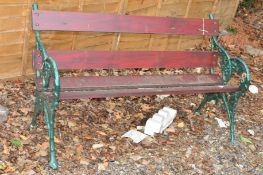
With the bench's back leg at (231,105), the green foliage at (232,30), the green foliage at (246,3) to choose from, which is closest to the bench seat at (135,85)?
the bench's back leg at (231,105)

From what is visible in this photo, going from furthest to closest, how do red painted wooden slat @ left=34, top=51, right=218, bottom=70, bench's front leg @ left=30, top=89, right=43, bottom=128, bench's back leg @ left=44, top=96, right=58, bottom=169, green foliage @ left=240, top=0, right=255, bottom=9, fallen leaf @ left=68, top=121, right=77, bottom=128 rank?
green foliage @ left=240, top=0, right=255, bottom=9 < fallen leaf @ left=68, top=121, right=77, bottom=128 < red painted wooden slat @ left=34, top=51, right=218, bottom=70 < bench's front leg @ left=30, top=89, right=43, bottom=128 < bench's back leg @ left=44, top=96, right=58, bottom=169

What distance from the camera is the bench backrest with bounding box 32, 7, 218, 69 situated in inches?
177

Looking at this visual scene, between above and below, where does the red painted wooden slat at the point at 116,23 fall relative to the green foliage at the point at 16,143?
above

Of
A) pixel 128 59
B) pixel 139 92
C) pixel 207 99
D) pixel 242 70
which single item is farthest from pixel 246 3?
pixel 139 92

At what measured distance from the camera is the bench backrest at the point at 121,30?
450cm

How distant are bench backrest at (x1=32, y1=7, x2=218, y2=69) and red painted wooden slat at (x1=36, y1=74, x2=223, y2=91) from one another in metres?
0.13

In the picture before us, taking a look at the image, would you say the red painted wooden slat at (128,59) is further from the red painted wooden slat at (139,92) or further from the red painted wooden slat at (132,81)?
the red painted wooden slat at (139,92)

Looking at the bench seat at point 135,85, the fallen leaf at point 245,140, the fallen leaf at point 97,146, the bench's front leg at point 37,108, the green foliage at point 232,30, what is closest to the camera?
the bench seat at point 135,85

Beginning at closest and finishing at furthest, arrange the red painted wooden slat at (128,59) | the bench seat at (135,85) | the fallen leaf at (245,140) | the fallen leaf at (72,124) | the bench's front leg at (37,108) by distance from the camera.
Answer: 1. the bench seat at (135,85)
2. the bench's front leg at (37,108)
3. the red painted wooden slat at (128,59)
4. the fallen leaf at (72,124)
5. the fallen leaf at (245,140)

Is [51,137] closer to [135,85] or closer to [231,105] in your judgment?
[135,85]

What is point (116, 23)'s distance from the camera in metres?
4.85

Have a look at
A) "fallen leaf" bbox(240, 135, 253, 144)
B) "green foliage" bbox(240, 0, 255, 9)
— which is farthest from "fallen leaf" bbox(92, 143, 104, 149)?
"green foliage" bbox(240, 0, 255, 9)

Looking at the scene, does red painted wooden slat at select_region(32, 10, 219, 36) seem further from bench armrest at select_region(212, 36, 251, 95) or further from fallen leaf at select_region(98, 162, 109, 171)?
fallen leaf at select_region(98, 162, 109, 171)

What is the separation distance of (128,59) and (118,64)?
0.13 metres
